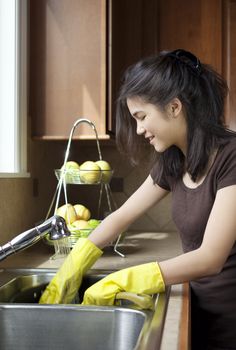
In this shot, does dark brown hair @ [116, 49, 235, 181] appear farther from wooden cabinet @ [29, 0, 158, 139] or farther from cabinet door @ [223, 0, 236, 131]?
cabinet door @ [223, 0, 236, 131]

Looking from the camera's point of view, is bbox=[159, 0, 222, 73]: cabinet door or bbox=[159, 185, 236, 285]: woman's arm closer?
bbox=[159, 185, 236, 285]: woman's arm

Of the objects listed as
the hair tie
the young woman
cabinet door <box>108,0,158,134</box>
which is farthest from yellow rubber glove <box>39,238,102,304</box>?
cabinet door <box>108,0,158,134</box>

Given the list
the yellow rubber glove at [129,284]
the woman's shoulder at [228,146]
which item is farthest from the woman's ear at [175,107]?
the yellow rubber glove at [129,284]

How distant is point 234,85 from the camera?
2184mm

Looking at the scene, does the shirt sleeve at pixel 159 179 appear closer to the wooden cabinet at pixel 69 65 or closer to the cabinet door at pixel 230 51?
the wooden cabinet at pixel 69 65

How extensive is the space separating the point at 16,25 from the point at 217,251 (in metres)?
1.09

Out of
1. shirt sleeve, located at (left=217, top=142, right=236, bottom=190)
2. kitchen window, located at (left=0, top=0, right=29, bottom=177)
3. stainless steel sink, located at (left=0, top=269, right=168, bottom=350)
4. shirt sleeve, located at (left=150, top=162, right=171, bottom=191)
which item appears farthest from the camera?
kitchen window, located at (left=0, top=0, right=29, bottom=177)

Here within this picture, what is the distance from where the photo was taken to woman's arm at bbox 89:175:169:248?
1389 millimetres

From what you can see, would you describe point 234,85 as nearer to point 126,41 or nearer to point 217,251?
point 126,41

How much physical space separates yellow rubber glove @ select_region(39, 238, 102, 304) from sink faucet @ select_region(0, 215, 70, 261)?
205mm

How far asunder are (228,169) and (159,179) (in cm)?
29

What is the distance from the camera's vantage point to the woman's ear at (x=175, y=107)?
46.3 inches

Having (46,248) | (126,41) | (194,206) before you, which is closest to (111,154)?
(126,41)

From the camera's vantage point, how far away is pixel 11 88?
170cm
